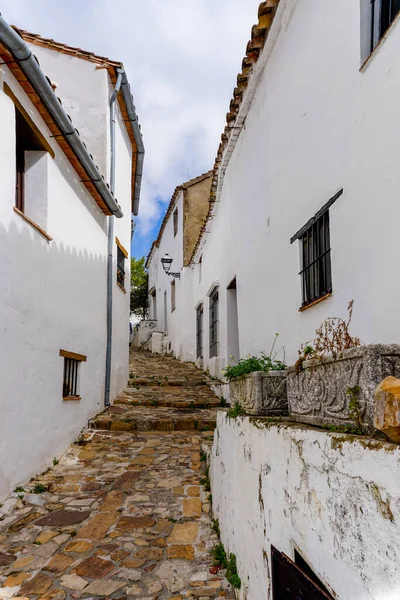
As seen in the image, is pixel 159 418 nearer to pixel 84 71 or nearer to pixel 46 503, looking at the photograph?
pixel 46 503

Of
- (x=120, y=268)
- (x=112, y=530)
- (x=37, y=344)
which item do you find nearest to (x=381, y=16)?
(x=37, y=344)

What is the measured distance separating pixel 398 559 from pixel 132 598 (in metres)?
2.63

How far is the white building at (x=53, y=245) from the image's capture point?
4707 millimetres

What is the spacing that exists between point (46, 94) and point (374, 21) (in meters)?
3.51

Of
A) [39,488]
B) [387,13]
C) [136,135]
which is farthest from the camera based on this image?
[136,135]

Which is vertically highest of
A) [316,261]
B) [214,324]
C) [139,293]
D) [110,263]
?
[139,293]

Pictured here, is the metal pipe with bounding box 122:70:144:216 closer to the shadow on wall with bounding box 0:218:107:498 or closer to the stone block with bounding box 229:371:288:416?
the shadow on wall with bounding box 0:218:107:498

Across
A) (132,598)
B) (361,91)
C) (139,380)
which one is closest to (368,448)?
(132,598)

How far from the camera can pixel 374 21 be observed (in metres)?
3.64

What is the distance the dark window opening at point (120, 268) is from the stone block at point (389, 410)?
8797 mm

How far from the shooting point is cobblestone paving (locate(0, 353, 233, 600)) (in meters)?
3.29

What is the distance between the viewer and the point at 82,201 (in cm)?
722

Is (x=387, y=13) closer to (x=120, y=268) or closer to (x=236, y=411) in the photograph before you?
(x=236, y=411)

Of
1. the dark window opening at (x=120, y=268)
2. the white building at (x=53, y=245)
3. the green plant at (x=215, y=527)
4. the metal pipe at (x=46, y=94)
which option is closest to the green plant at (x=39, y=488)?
the white building at (x=53, y=245)
